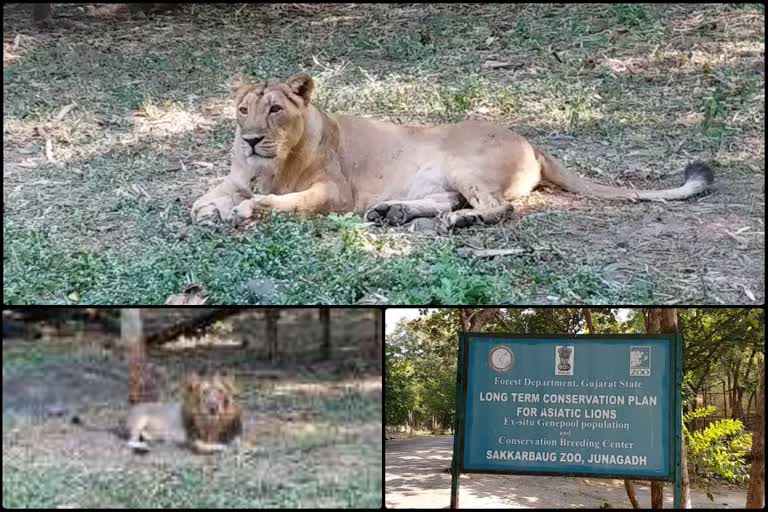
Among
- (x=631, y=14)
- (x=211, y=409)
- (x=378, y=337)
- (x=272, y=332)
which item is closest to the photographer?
(x=211, y=409)

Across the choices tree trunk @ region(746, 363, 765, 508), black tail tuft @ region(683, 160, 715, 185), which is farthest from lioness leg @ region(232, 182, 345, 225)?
tree trunk @ region(746, 363, 765, 508)

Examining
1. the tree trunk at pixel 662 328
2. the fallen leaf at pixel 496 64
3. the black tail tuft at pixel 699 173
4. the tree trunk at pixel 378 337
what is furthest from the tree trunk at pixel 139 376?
the fallen leaf at pixel 496 64

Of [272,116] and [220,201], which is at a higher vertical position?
[272,116]

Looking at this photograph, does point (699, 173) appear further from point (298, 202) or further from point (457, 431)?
point (457, 431)

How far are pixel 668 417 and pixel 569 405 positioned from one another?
1.30ft

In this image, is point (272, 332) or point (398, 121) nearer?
point (272, 332)

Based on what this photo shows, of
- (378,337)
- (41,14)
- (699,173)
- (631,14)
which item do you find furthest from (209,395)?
(41,14)

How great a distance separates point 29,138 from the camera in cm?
707

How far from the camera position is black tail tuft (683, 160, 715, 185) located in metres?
6.23

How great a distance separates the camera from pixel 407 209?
5762mm

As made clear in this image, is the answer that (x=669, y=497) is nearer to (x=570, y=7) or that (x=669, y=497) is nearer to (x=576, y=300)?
(x=576, y=300)

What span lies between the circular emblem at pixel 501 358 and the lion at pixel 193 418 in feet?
3.96

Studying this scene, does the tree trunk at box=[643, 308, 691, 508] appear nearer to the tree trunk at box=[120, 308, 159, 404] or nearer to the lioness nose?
the lioness nose

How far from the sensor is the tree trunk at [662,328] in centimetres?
486
